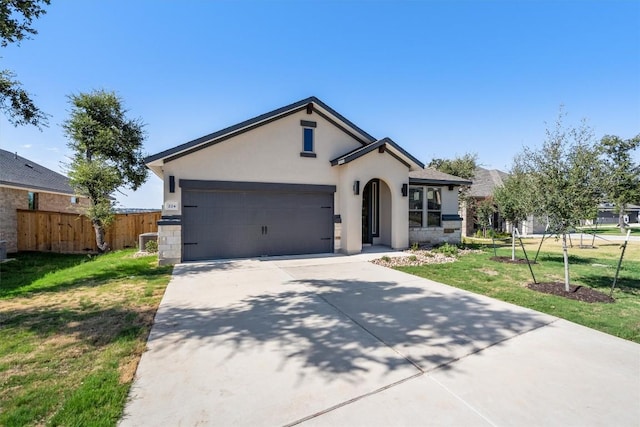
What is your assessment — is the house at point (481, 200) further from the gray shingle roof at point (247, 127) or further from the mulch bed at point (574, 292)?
the mulch bed at point (574, 292)

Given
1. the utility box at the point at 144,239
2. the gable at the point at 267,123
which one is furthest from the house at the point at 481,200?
the utility box at the point at 144,239

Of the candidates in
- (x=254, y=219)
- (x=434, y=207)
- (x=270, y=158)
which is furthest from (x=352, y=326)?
(x=434, y=207)

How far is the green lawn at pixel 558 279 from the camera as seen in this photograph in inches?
187

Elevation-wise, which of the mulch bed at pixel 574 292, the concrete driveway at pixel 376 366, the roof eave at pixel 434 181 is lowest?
the concrete driveway at pixel 376 366

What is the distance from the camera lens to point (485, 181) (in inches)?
1005

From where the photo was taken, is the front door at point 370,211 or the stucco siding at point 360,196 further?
the front door at point 370,211

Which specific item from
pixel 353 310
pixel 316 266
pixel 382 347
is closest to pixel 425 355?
pixel 382 347

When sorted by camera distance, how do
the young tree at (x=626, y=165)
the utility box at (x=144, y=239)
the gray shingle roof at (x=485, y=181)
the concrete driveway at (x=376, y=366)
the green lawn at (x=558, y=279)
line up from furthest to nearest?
the young tree at (x=626, y=165) < the gray shingle roof at (x=485, y=181) < the utility box at (x=144, y=239) < the green lawn at (x=558, y=279) < the concrete driveway at (x=376, y=366)

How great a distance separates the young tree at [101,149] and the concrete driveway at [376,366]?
37.3ft

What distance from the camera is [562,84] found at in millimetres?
11586

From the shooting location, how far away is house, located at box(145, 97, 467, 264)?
977 cm

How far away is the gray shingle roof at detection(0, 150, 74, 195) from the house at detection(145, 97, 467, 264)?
9124mm

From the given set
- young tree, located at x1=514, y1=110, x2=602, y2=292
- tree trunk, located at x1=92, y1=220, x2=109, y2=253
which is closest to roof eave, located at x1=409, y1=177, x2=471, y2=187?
young tree, located at x1=514, y1=110, x2=602, y2=292

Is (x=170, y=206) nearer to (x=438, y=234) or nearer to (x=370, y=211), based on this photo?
(x=370, y=211)
